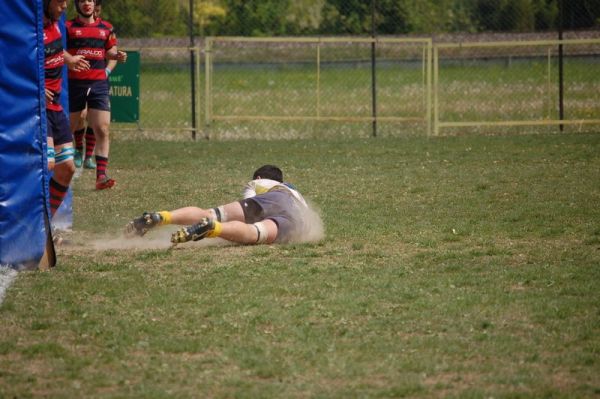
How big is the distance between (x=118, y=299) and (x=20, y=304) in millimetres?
604

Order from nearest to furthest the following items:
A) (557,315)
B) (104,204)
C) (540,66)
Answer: (557,315) < (104,204) < (540,66)

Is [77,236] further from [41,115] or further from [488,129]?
[488,129]

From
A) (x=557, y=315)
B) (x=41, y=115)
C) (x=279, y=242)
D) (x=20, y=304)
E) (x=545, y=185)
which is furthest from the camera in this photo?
→ (x=545, y=185)

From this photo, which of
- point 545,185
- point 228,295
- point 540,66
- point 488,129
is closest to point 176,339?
point 228,295

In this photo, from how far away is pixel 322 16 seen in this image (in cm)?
2258

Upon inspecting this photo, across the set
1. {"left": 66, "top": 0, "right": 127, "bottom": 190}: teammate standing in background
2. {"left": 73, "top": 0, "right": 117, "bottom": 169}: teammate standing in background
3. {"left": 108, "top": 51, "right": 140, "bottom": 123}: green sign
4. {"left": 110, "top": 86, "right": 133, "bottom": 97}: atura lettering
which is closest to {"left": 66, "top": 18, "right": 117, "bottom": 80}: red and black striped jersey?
{"left": 66, "top": 0, "right": 127, "bottom": 190}: teammate standing in background

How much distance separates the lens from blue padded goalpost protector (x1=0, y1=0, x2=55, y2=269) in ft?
24.1

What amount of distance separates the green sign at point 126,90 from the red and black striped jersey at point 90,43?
6.18m

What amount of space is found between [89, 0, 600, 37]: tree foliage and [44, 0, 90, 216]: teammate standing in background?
1306 centimetres

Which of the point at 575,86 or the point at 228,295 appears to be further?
the point at 575,86

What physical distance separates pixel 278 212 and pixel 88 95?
495 cm

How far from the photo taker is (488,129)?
795 inches

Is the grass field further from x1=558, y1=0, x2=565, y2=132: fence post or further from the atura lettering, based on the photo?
x1=558, y1=0, x2=565, y2=132: fence post

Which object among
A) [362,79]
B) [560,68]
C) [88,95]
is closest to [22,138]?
[88,95]
